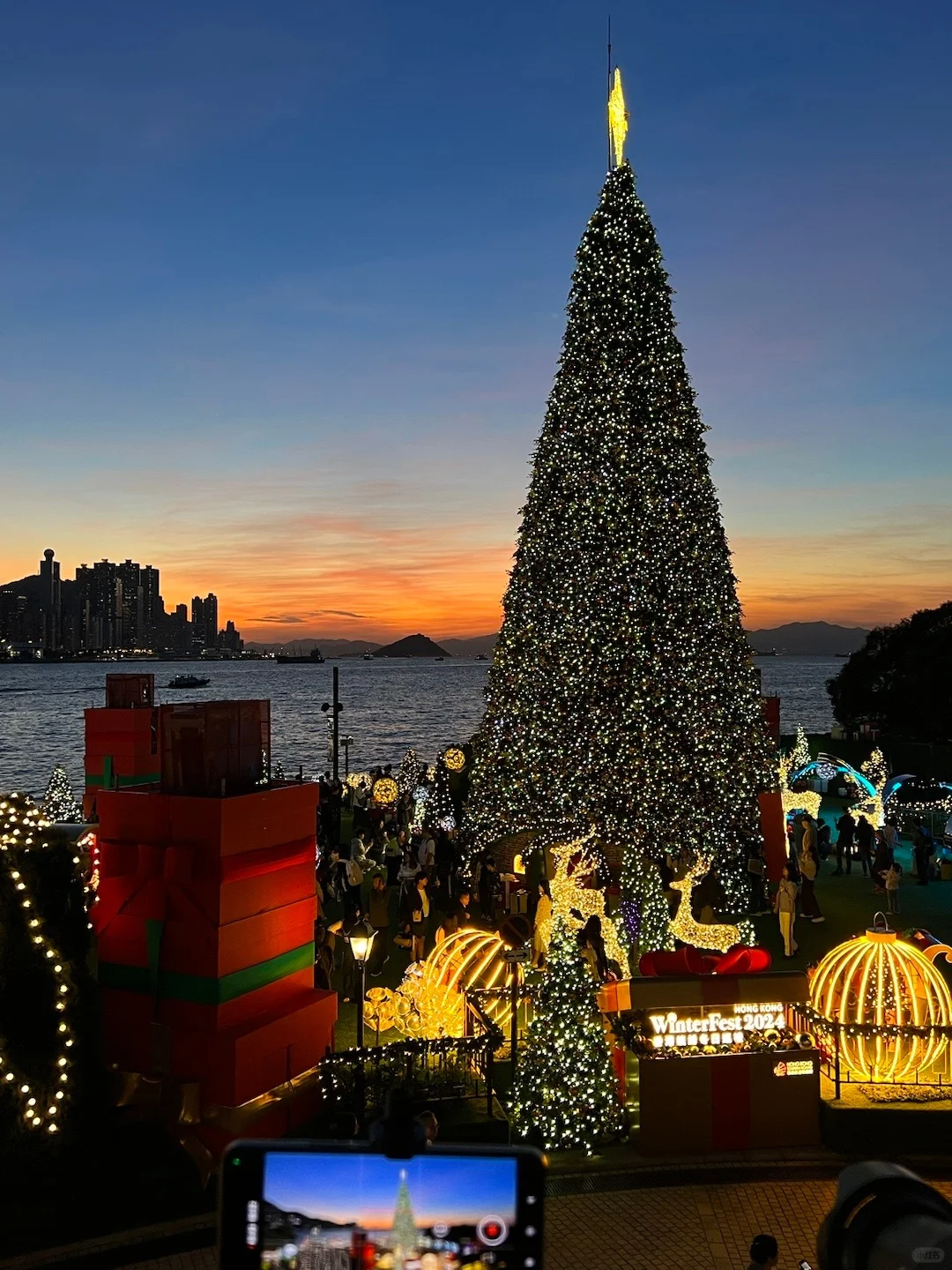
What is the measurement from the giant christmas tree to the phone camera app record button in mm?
14422

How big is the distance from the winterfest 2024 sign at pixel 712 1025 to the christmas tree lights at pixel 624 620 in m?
6.54

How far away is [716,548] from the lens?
17.6 meters

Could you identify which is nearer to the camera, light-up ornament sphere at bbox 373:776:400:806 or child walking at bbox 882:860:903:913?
child walking at bbox 882:860:903:913

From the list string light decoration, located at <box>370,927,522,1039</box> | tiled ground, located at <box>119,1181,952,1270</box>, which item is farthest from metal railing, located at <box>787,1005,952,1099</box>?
string light decoration, located at <box>370,927,522,1039</box>

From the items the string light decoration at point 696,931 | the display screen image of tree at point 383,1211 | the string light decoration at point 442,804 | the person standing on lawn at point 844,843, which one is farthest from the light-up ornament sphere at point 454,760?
the display screen image of tree at point 383,1211

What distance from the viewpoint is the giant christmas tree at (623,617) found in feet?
54.4

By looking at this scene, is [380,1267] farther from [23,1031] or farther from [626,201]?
[626,201]

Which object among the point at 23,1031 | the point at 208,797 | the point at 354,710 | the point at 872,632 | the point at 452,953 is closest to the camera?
the point at 23,1031

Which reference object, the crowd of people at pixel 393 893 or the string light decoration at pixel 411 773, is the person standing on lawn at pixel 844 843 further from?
the string light decoration at pixel 411 773

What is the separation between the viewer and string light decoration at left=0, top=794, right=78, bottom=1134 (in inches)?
307

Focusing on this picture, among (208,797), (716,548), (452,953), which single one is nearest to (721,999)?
(452,953)

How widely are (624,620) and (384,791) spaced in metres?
13.9

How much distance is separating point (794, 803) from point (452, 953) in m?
10.5

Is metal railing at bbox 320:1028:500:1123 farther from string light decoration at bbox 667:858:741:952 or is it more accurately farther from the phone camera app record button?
the phone camera app record button
